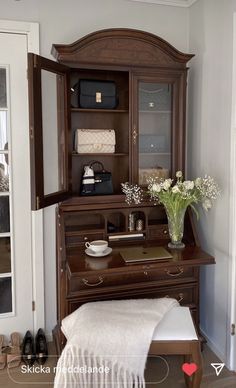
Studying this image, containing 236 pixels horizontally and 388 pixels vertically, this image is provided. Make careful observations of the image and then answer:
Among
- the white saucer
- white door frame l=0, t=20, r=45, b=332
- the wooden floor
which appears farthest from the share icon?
white door frame l=0, t=20, r=45, b=332

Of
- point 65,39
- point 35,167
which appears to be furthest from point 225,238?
point 65,39

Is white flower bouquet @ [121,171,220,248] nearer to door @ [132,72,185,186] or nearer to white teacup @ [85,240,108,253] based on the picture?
door @ [132,72,185,186]

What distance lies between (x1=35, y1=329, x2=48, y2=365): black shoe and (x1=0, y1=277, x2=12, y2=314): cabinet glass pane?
30 centimetres

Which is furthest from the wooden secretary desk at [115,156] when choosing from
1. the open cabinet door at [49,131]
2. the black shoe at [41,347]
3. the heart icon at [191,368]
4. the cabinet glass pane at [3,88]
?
the heart icon at [191,368]

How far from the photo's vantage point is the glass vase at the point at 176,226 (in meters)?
2.31

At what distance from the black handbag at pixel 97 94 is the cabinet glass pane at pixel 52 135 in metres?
0.16

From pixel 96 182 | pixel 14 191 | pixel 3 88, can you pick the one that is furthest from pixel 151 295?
pixel 3 88

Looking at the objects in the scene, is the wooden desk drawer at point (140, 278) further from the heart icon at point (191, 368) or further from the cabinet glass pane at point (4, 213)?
the cabinet glass pane at point (4, 213)

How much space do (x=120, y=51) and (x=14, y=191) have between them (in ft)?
3.87

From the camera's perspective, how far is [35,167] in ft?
6.49

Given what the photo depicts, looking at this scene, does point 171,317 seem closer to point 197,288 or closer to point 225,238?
point 197,288

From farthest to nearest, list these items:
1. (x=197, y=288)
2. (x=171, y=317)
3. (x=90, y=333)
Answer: (x=197, y=288), (x=171, y=317), (x=90, y=333)

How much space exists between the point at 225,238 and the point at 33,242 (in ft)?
4.33

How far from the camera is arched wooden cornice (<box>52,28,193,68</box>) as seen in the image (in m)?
2.15
